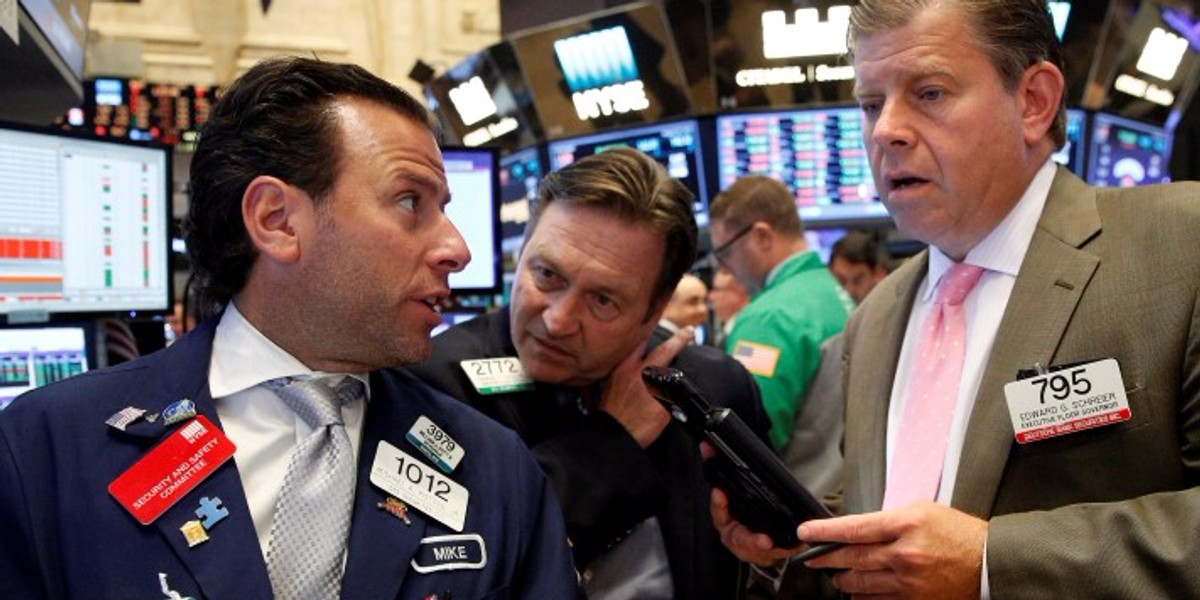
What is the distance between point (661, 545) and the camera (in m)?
2.18

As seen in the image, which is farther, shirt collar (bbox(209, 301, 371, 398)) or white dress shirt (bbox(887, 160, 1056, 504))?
white dress shirt (bbox(887, 160, 1056, 504))

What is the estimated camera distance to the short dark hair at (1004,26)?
183 centimetres

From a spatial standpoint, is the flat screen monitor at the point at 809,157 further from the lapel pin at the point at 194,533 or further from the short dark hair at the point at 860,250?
the lapel pin at the point at 194,533

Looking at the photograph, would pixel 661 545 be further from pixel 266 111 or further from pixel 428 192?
pixel 266 111

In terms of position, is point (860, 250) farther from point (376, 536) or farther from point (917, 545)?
point (376, 536)

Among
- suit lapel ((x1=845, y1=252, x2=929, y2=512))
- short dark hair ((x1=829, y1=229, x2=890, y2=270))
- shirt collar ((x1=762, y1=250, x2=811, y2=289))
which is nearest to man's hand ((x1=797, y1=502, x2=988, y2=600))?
suit lapel ((x1=845, y1=252, x2=929, y2=512))

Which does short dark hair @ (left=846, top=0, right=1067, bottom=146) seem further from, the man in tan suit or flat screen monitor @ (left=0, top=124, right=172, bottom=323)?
flat screen monitor @ (left=0, top=124, right=172, bottom=323)

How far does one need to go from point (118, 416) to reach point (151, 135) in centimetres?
832

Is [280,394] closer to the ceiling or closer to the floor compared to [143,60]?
closer to the floor

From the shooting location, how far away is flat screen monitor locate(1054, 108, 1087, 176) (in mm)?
5742

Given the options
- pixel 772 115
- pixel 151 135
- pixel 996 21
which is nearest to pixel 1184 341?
pixel 996 21

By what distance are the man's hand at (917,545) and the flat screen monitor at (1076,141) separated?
4.68 meters

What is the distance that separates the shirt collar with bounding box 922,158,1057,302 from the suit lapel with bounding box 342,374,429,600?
99cm

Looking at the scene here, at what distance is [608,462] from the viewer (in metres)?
2.07
